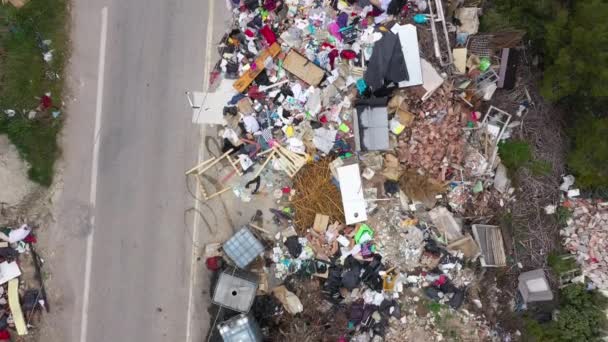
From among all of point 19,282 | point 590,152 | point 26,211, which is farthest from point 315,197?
point 19,282

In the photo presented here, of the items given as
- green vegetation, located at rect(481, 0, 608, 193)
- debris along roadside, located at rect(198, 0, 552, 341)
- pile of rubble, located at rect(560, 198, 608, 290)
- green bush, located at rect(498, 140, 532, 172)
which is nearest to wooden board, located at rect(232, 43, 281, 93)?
debris along roadside, located at rect(198, 0, 552, 341)

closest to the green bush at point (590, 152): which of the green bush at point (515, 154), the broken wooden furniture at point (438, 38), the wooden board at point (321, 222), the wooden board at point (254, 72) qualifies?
the green bush at point (515, 154)

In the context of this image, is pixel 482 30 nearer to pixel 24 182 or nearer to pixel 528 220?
pixel 528 220

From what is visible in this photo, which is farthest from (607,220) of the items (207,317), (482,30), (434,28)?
(207,317)

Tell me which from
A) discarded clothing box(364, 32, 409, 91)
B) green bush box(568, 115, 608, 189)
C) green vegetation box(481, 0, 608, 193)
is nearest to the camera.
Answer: green vegetation box(481, 0, 608, 193)

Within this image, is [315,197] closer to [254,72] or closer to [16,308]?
[254,72]

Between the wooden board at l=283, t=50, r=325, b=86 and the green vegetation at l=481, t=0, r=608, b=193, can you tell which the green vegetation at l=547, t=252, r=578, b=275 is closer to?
the green vegetation at l=481, t=0, r=608, b=193

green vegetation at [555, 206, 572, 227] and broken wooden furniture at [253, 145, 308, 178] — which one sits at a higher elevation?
broken wooden furniture at [253, 145, 308, 178]
